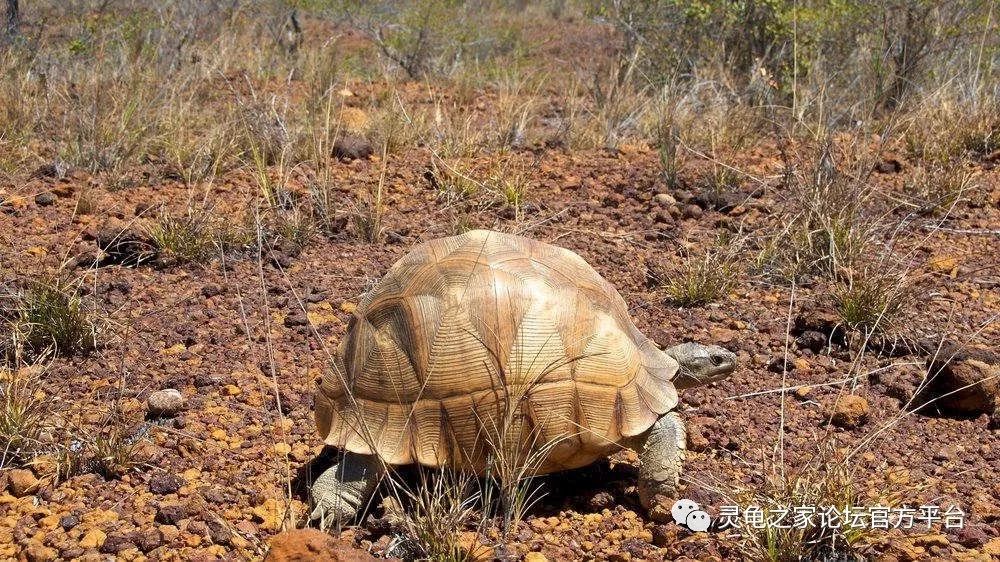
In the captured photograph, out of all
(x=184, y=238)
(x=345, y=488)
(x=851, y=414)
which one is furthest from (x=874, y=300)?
(x=184, y=238)

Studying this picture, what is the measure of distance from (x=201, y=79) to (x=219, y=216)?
2.72 meters

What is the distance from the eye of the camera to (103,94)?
625 centimetres

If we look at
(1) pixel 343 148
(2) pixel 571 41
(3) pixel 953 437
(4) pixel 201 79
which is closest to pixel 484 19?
(2) pixel 571 41

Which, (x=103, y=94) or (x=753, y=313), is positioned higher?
(x=103, y=94)

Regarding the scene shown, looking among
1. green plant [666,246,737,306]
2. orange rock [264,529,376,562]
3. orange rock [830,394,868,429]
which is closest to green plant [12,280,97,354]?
orange rock [264,529,376,562]

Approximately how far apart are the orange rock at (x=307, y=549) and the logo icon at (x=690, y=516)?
1.05m

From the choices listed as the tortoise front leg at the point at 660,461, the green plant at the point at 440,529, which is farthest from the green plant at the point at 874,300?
the green plant at the point at 440,529

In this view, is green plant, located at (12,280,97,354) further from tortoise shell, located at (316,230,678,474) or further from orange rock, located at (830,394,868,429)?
orange rock, located at (830,394,868,429)

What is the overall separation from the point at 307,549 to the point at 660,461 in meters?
1.23

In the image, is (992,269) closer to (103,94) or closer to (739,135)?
(739,135)

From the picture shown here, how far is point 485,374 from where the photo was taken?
9.53 feet

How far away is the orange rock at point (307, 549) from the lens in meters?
2.41

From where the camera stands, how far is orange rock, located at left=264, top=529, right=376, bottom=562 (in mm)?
2414

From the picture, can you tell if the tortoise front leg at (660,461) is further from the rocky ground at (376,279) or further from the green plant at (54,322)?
the green plant at (54,322)
